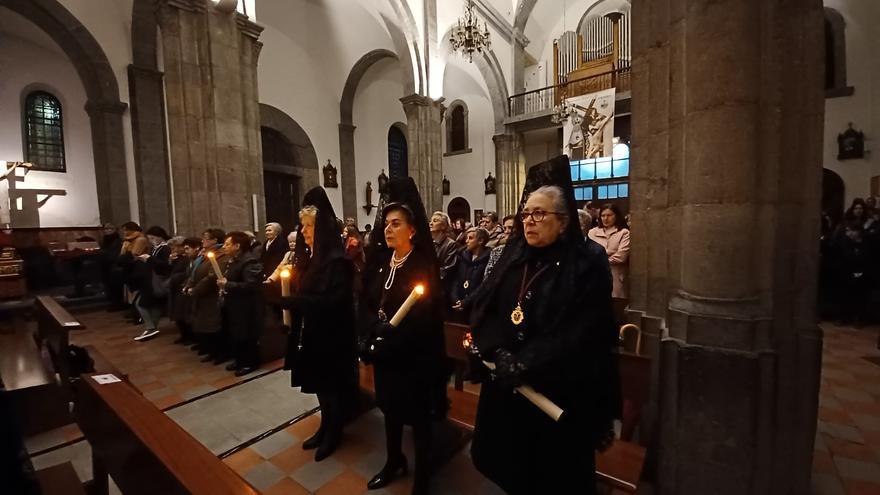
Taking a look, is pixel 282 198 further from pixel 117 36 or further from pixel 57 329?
pixel 57 329

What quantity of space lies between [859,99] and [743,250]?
13456mm

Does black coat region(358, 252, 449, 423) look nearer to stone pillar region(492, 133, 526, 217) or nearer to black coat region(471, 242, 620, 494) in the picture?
black coat region(471, 242, 620, 494)

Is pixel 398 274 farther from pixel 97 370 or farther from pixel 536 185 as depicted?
pixel 97 370

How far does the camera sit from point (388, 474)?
7.92 feet

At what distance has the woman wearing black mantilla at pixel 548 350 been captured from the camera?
1.52m

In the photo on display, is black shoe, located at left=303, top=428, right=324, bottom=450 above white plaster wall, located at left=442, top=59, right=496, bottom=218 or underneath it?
underneath

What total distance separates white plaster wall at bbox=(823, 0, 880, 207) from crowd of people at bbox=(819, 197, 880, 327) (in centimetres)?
573

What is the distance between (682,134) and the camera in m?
2.15

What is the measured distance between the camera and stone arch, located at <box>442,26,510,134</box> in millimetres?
14852

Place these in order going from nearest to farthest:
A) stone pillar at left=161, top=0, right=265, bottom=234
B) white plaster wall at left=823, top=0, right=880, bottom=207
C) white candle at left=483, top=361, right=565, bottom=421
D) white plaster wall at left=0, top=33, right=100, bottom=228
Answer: white candle at left=483, top=361, right=565, bottom=421
stone pillar at left=161, top=0, right=265, bottom=234
white plaster wall at left=823, top=0, right=880, bottom=207
white plaster wall at left=0, top=33, right=100, bottom=228

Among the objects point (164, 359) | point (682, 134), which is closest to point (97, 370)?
point (164, 359)

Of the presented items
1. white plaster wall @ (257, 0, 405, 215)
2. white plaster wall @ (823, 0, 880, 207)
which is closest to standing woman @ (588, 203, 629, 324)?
white plaster wall @ (823, 0, 880, 207)

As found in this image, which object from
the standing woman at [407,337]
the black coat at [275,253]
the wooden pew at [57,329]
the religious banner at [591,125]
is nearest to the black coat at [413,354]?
the standing woman at [407,337]

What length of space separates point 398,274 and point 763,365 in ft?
6.51
